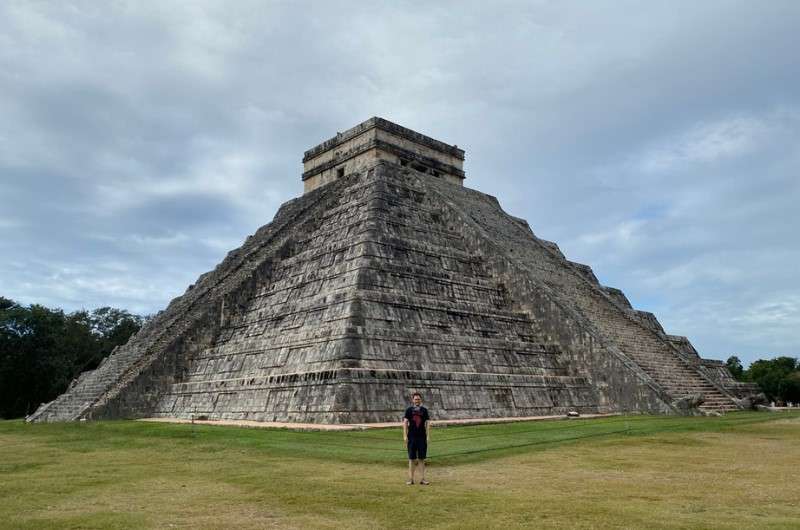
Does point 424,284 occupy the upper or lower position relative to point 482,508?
upper

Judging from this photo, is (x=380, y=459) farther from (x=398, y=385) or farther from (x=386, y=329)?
(x=386, y=329)

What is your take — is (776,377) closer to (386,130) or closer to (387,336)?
(386,130)

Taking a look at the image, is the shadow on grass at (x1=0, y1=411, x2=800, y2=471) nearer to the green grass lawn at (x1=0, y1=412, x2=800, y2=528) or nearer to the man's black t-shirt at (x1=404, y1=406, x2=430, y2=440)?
the green grass lawn at (x1=0, y1=412, x2=800, y2=528)

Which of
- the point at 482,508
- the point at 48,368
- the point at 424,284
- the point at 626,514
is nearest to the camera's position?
the point at 626,514

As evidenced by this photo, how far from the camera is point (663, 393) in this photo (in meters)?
18.8

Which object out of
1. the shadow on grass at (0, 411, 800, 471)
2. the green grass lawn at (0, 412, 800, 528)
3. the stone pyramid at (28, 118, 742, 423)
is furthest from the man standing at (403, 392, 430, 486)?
the stone pyramid at (28, 118, 742, 423)

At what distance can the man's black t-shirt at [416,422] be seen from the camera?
8.54 m

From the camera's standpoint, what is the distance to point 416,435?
853cm

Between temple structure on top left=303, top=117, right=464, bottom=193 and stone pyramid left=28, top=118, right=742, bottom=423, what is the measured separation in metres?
0.84

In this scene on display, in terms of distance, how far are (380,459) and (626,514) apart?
4.86 metres

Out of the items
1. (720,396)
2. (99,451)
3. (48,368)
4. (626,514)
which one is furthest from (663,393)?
(48,368)

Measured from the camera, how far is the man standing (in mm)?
8281

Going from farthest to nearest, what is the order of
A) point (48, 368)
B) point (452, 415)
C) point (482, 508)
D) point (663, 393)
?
point (48, 368)
point (663, 393)
point (452, 415)
point (482, 508)

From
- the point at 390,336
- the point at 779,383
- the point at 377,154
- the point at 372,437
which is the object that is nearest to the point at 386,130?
the point at 377,154
